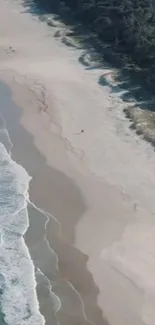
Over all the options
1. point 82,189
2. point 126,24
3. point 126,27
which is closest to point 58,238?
point 82,189

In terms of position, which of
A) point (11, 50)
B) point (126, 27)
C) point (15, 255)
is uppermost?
point (126, 27)

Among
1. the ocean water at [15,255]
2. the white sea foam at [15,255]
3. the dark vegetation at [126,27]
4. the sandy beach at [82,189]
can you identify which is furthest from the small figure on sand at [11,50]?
the white sea foam at [15,255]

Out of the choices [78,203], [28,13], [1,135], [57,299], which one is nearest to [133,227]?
[78,203]

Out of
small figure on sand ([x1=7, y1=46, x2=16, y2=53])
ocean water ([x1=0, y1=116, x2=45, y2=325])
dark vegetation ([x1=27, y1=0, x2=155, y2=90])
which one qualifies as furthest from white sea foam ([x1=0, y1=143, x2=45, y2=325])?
small figure on sand ([x1=7, y1=46, x2=16, y2=53])

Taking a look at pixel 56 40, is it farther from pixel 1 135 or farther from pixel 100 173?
pixel 100 173

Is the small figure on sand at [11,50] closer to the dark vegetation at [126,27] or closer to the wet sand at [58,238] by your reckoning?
the dark vegetation at [126,27]

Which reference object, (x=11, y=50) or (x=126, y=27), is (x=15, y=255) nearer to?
(x=126, y=27)

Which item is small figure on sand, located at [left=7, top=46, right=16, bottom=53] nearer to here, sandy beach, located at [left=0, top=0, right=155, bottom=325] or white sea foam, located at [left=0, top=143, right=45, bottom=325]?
sandy beach, located at [left=0, top=0, right=155, bottom=325]
